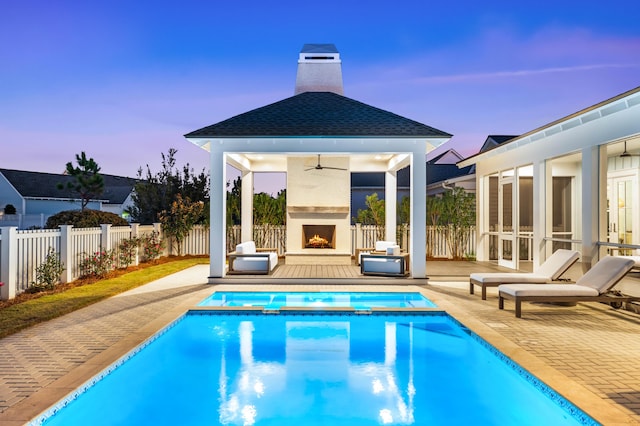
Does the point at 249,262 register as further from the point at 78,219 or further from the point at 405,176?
the point at 405,176

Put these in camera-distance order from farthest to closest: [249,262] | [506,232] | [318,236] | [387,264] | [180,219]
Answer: [180,219]
[318,236]
[506,232]
[249,262]
[387,264]

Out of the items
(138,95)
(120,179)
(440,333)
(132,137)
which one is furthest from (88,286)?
(120,179)

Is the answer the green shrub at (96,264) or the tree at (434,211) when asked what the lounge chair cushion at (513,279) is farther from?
the green shrub at (96,264)

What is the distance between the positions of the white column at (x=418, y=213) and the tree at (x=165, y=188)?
34.9ft

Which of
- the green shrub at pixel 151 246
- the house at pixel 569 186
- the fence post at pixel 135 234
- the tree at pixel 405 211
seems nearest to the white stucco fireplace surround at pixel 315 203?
the tree at pixel 405 211

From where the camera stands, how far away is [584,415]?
379 cm

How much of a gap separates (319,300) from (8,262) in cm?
607

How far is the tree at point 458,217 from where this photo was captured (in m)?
17.2

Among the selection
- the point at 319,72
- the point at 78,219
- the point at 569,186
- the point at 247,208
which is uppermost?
the point at 319,72

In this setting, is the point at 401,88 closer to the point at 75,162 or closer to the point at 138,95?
the point at 138,95

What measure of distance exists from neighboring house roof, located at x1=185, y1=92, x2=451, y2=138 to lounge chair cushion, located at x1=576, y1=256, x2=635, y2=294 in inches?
176

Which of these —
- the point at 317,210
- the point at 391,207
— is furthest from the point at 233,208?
the point at 391,207

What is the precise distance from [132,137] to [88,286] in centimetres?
2067

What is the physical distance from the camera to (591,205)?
942 cm
